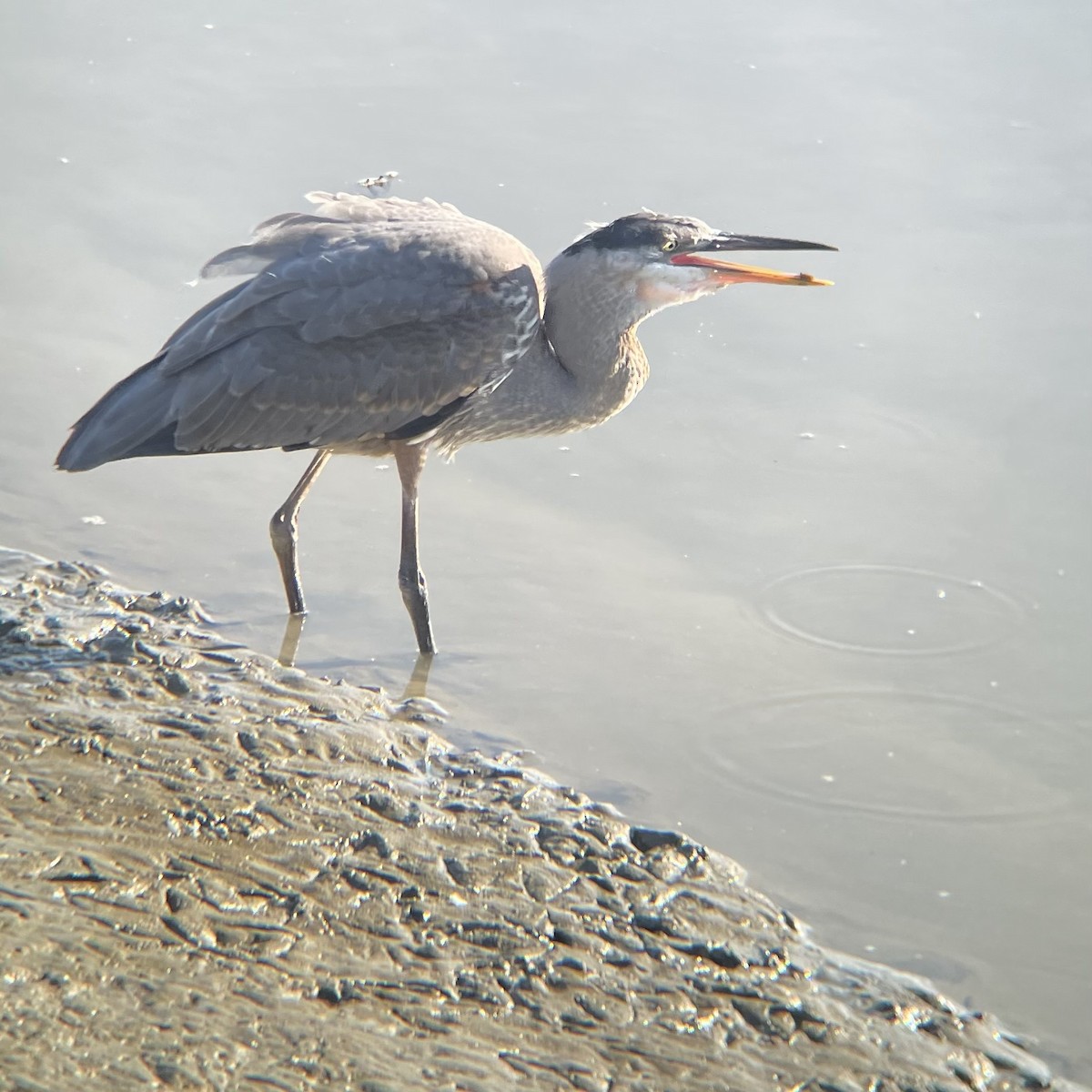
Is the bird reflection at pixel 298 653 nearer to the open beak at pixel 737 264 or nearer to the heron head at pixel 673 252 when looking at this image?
the heron head at pixel 673 252

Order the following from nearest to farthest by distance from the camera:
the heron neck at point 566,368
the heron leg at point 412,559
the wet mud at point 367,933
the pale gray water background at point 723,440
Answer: the wet mud at point 367,933 → the pale gray water background at point 723,440 → the heron leg at point 412,559 → the heron neck at point 566,368

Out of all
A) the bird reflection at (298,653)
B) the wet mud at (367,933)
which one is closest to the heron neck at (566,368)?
the bird reflection at (298,653)

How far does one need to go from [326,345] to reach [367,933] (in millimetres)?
2455

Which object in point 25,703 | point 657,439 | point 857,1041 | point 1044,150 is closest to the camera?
point 857,1041

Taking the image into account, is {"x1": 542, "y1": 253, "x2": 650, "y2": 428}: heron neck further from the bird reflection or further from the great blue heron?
the bird reflection

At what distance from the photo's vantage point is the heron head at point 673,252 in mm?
5617

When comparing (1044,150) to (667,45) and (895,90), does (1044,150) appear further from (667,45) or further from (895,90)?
(667,45)

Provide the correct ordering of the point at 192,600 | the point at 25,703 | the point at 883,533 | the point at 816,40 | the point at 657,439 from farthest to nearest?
1. the point at 816,40
2. the point at 657,439
3. the point at 883,533
4. the point at 192,600
5. the point at 25,703

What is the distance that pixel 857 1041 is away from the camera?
3332 mm

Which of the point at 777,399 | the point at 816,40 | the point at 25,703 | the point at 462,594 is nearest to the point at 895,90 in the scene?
the point at 816,40

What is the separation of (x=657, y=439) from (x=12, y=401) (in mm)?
2749

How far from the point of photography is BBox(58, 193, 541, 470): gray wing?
17.0 ft

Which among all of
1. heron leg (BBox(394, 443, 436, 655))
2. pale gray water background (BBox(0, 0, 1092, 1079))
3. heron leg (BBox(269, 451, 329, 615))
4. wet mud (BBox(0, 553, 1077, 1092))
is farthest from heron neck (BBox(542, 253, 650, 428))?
wet mud (BBox(0, 553, 1077, 1092))

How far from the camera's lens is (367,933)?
3381 millimetres
